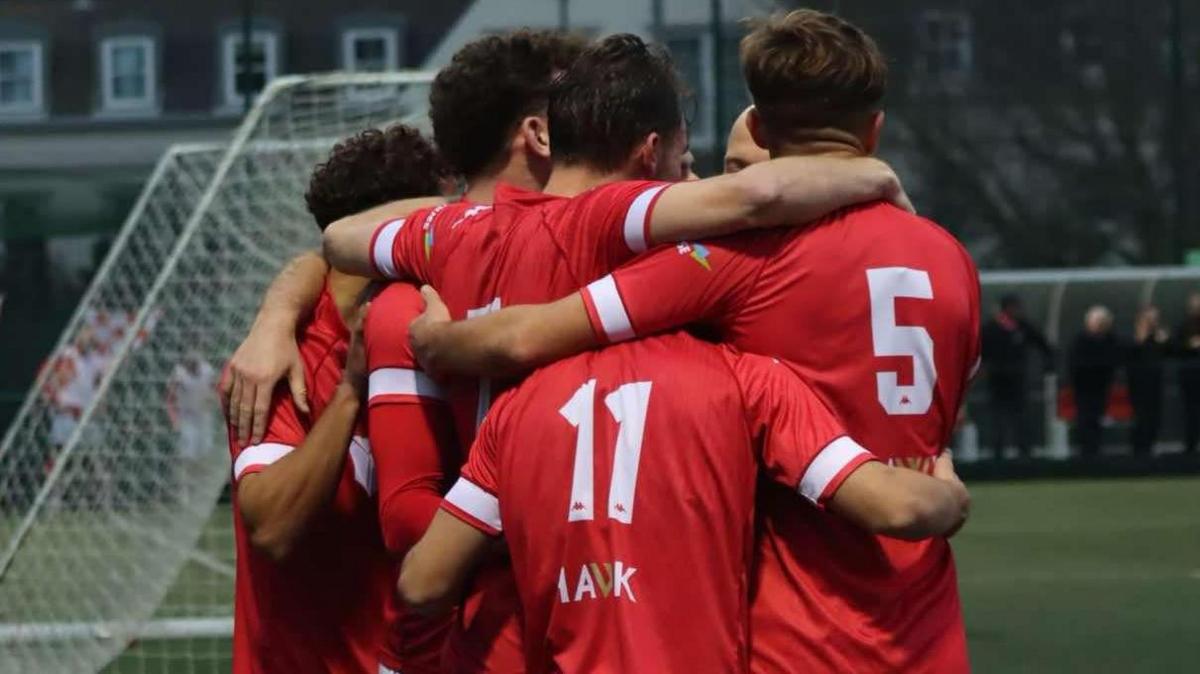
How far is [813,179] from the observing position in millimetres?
2459

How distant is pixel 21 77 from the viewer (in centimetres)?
2336

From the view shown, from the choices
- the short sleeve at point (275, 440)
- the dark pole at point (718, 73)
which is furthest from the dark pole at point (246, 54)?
the short sleeve at point (275, 440)

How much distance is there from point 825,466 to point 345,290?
41.2 inches

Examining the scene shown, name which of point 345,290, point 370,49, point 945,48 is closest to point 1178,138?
point 945,48

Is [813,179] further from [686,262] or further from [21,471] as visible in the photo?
[21,471]

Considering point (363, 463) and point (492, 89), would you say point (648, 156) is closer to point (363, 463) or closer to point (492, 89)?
point (492, 89)

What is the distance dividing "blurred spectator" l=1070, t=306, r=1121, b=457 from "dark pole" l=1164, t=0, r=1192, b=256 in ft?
9.52

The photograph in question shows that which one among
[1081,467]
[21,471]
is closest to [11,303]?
[1081,467]

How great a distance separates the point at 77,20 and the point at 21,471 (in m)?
17.4

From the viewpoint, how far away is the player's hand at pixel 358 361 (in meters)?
2.89

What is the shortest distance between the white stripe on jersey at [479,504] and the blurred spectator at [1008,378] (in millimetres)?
15848

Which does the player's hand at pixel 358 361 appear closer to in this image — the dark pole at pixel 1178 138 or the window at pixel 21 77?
the dark pole at pixel 1178 138

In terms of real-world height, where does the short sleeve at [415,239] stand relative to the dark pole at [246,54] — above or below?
below

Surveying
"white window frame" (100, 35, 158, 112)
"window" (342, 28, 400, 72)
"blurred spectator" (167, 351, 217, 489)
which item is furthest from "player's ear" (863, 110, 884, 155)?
"white window frame" (100, 35, 158, 112)
